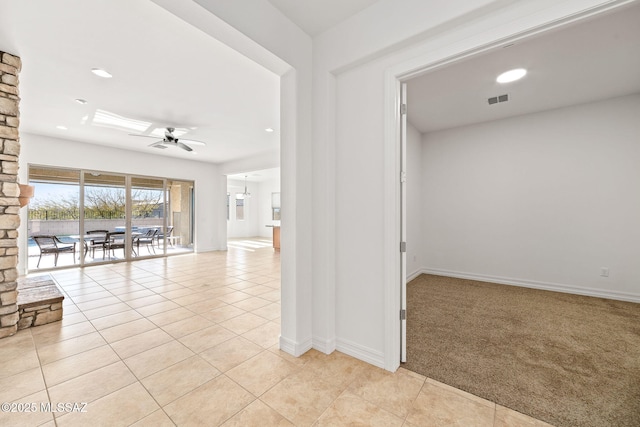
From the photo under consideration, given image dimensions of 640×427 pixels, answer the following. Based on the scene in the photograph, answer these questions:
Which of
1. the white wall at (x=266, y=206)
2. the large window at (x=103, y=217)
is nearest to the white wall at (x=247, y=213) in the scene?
the white wall at (x=266, y=206)

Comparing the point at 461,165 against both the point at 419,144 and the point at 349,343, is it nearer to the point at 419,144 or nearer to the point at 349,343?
the point at 419,144

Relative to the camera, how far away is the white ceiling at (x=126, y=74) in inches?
85.3

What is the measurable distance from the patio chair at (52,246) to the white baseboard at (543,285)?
25.0ft

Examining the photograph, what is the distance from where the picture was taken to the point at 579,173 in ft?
12.7

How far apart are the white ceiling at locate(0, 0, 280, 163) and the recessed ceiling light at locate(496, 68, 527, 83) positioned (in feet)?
8.74

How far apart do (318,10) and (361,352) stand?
2.87 meters

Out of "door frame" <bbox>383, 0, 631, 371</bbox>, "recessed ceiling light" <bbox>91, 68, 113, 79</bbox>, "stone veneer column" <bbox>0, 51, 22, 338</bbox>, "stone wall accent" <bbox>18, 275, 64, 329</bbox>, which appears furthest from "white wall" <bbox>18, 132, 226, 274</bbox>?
"door frame" <bbox>383, 0, 631, 371</bbox>

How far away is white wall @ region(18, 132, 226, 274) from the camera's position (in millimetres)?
5246

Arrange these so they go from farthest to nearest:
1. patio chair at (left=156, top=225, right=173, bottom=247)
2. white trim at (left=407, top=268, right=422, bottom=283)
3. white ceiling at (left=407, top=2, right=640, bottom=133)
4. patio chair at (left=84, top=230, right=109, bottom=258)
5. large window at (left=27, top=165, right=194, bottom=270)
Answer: patio chair at (left=156, top=225, right=173, bottom=247) → patio chair at (left=84, top=230, right=109, bottom=258) → large window at (left=27, top=165, right=194, bottom=270) → white trim at (left=407, top=268, right=422, bottom=283) → white ceiling at (left=407, top=2, right=640, bottom=133)

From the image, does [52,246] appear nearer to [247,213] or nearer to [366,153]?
[366,153]

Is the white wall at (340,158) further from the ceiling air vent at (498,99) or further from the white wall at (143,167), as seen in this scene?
the white wall at (143,167)

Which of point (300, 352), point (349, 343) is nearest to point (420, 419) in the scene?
point (349, 343)

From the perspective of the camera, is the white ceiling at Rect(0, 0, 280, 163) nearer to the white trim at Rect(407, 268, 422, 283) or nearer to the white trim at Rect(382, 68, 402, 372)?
the white trim at Rect(382, 68, 402, 372)

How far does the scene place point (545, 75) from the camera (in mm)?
2979
